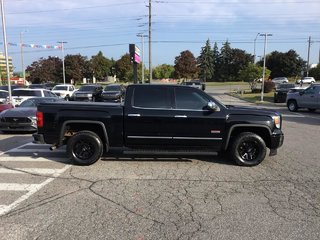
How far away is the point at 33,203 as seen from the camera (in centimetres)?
573

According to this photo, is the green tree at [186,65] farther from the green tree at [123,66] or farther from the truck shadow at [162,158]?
the truck shadow at [162,158]

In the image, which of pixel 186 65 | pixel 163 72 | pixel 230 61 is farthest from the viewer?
pixel 163 72

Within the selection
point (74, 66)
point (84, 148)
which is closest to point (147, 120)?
point (84, 148)

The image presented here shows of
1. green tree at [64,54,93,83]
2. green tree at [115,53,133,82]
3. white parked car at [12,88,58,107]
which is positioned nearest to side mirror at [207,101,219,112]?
white parked car at [12,88,58,107]

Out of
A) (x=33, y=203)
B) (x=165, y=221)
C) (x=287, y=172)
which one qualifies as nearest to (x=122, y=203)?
(x=165, y=221)

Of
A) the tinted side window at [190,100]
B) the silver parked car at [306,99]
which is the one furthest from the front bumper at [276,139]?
the silver parked car at [306,99]

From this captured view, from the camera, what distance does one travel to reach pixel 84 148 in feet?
27.2

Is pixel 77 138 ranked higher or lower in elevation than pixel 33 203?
→ higher

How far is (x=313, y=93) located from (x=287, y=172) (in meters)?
17.1

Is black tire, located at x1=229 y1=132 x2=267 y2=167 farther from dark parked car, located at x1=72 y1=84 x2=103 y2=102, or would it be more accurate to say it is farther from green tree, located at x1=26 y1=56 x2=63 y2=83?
green tree, located at x1=26 y1=56 x2=63 y2=83

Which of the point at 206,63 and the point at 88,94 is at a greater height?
the point at 206,63

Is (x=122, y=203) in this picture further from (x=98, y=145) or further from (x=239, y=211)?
(x=98, y=145)

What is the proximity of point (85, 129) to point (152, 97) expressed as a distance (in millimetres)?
1692

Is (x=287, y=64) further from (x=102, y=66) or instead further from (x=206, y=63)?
(x=102, y=66)
